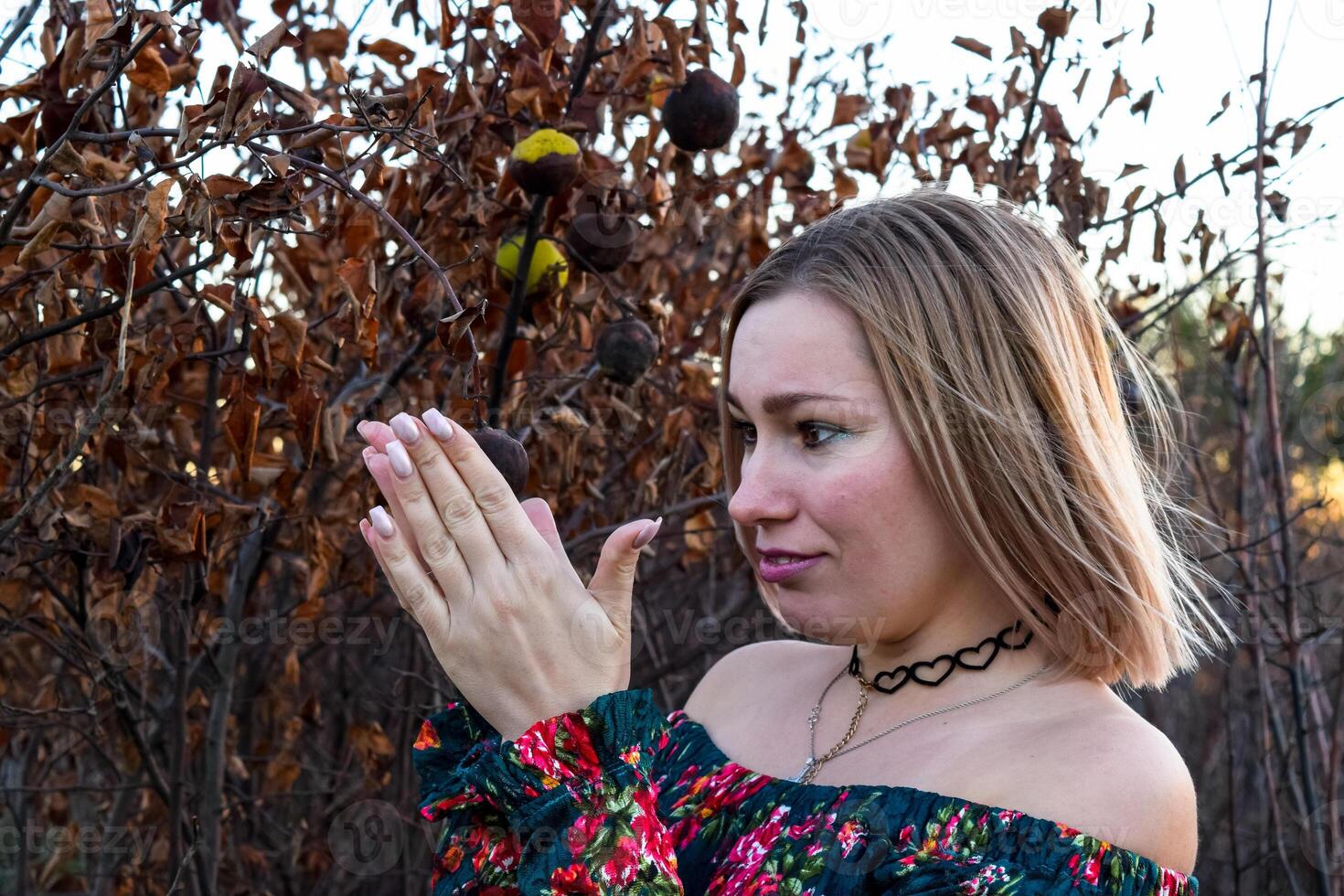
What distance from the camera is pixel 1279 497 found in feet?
7.89

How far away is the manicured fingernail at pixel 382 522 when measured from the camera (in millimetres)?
1235

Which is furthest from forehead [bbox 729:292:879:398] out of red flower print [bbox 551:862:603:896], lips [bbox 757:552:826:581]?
red flower print [bbox 551:862:603:896]

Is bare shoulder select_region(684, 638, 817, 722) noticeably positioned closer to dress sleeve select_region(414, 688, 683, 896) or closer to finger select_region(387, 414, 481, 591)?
dress sleeve select_region(414, 688, 683, 896)

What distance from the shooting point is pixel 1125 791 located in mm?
1312

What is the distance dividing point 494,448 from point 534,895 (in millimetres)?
468

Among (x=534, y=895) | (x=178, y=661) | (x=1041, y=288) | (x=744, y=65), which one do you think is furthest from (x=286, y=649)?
(x=1041, y=288)

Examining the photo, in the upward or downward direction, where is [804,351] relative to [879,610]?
upward

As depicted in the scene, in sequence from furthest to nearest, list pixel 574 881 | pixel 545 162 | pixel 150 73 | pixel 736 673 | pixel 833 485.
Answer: pixel 736 673
pixel 545 162
pixel 150 73
pixel 833 485
pixel 574 881

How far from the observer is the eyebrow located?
140cm

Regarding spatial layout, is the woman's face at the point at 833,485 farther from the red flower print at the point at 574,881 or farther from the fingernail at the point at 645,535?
the red flower print at the point at 574,881

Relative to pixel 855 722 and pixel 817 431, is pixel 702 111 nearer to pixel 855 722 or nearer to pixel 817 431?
pixel 817 431

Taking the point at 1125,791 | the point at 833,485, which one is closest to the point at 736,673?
the point at 833,485

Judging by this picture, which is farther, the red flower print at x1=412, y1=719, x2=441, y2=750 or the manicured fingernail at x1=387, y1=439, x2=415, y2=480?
the red flower print at x1=412, y1=719, x2=441, y2=750

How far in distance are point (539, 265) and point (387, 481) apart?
761 mm
